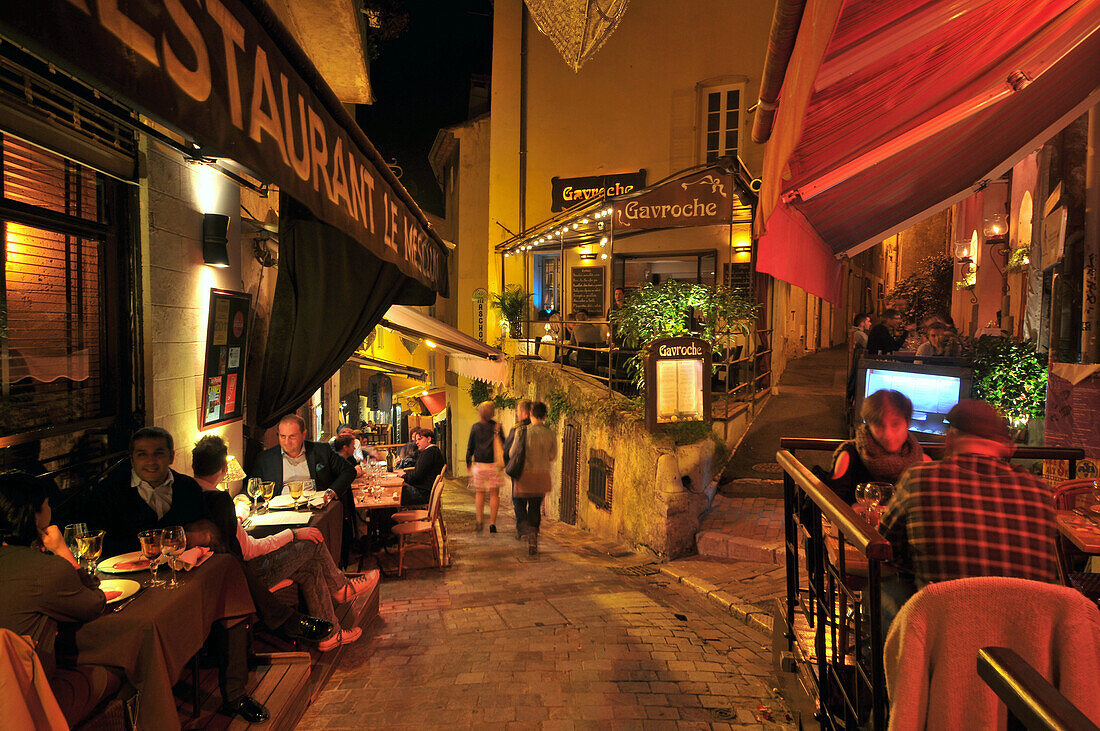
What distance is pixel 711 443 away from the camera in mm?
8664

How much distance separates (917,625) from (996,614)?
0.23 m

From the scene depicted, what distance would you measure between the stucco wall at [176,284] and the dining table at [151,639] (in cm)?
172

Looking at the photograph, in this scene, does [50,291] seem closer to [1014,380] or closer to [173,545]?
[173,545]

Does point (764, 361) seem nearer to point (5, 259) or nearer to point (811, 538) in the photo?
point (811, 538)

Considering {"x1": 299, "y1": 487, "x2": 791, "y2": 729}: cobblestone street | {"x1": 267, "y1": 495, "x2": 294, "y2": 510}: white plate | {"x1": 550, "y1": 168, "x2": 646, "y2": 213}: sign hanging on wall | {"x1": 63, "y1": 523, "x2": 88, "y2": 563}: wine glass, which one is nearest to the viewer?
{"x1": 63, "y1": 523, "x2": 88, "y2": 563}: wine glass

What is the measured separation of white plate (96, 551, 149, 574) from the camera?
3395 mm

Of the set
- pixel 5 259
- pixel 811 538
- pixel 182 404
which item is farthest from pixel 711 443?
pixel 5 259

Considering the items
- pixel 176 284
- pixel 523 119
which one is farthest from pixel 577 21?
pixel 523 119

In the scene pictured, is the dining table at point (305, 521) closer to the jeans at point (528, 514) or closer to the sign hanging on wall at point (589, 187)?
the jeans at point (528, 514)

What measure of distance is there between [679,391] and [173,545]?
6091mm

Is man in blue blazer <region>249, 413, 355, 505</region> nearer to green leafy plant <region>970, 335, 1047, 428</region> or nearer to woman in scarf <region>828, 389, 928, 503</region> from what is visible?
woman in scarf <region>828, 389, 928, 503</region>

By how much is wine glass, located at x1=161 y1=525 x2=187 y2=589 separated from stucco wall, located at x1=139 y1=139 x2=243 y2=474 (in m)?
1.46

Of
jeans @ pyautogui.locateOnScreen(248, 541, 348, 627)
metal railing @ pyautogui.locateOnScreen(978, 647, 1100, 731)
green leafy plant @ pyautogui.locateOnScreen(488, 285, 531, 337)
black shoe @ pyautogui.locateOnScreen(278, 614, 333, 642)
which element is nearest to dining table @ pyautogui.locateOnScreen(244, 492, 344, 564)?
jeans @ pyautogui.locateOnScreen(248, 541, 348, 627)

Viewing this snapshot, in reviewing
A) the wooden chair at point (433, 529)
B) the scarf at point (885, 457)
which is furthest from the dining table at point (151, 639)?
the wooden chair at point (433, 529)
